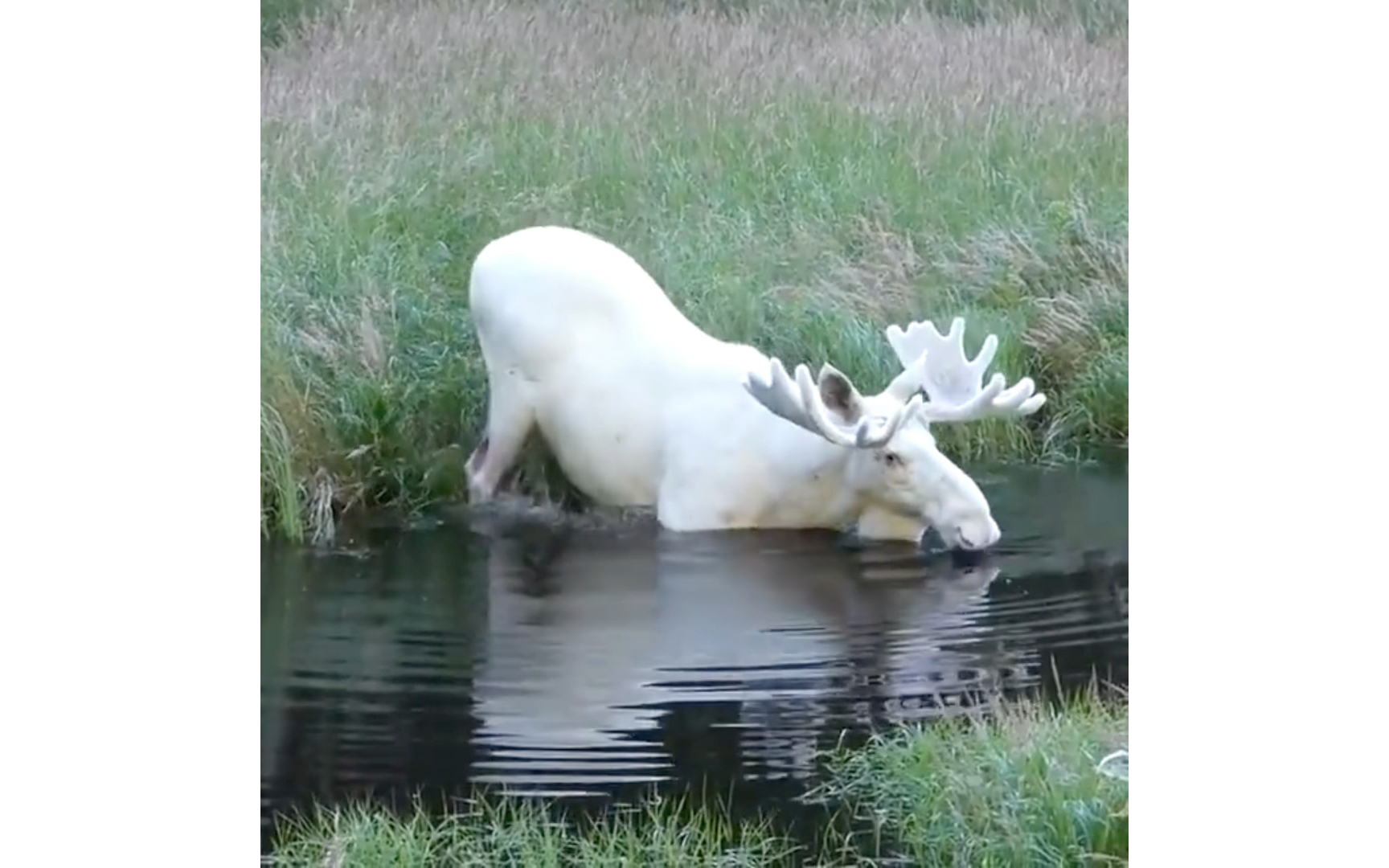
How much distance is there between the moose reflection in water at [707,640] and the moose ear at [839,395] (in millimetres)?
218

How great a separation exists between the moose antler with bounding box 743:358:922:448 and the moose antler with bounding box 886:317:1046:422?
87 millimetres

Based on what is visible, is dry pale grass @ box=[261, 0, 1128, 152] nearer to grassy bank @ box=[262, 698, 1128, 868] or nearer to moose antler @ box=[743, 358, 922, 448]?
moose antler @ box=[743, 358, 922, 448]

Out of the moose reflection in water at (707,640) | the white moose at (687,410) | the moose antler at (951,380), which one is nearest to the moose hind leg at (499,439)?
the white moose at (687,410)

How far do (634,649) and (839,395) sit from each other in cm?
57

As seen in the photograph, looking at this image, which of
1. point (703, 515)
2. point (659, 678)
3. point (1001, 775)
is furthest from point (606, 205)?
point (1001, 775)

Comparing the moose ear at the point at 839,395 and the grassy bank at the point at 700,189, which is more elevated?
the grassy bank at the point at 700,189

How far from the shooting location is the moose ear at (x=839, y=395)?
3625mm

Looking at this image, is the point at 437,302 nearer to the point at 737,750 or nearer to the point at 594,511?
the point at 594,511

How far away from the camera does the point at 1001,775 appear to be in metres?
3.42

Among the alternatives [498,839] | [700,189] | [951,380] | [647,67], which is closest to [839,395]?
[951,380]

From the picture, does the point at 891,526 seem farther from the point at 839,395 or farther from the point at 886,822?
the point at 886,822

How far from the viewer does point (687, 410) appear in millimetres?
3711

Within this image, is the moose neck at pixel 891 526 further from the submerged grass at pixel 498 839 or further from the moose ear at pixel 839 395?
the submerged grass at pixel 498 839

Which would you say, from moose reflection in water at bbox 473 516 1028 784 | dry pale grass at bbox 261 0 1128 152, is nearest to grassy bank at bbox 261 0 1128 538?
dry pale grass at bbox 261 0 1128 152
